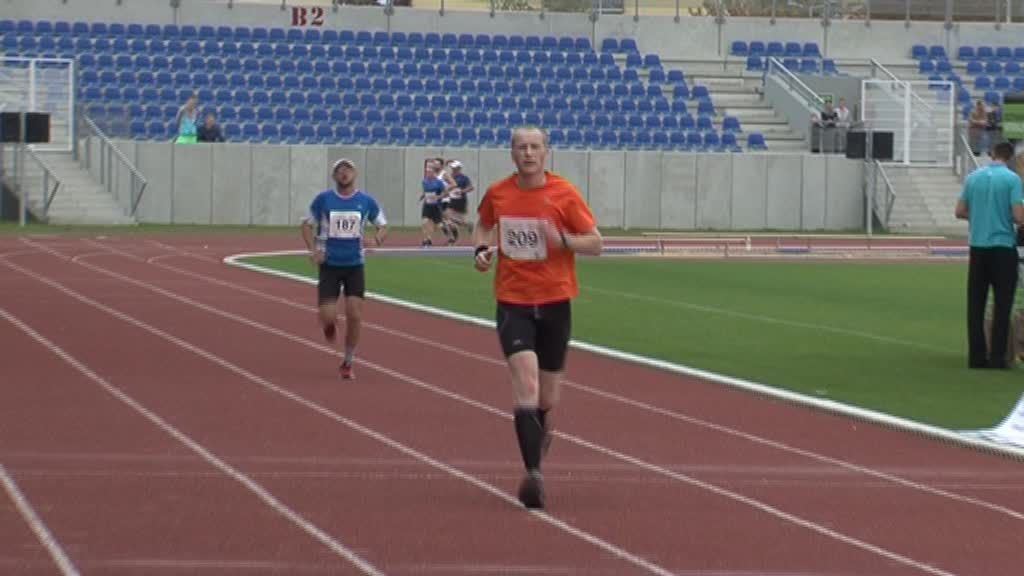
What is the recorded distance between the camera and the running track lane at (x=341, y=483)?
9672mm

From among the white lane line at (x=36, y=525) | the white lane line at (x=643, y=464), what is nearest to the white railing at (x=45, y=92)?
the white lane line at (x=643, y=464)

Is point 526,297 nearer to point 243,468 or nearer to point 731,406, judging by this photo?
point 243,468

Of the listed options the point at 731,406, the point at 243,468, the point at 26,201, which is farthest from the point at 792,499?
the point at 26,201

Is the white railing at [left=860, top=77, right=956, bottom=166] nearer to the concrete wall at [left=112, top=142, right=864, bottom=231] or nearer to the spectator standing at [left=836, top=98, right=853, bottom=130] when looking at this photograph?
the spectator standing at [left=836, top=98, right=853, bottom=130]

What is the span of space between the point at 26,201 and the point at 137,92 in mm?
5494

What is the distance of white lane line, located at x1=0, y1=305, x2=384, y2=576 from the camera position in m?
9.65

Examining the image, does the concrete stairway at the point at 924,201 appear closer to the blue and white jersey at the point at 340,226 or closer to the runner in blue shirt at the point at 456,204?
the runner in blue shirt at the point at 456,204

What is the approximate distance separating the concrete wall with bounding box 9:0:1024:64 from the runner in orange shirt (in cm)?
4437

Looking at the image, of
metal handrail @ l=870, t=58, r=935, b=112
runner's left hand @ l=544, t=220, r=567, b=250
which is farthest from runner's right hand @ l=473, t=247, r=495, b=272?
metal handrail @ l=870, t=58, r=935, b=112

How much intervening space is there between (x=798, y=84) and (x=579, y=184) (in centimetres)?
778

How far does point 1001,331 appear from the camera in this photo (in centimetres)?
1914

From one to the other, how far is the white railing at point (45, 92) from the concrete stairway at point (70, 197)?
2.36 ft

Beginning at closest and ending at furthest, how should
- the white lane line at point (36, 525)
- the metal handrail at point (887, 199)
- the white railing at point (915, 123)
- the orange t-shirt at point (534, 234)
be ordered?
the white lane line at point (36, 525)
the orange t-shirt at point (534, 234)
the metal handrail at point (887, 199)
the white railing at point (915, 123)

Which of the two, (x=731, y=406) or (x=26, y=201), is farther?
(x=26, y=201)
